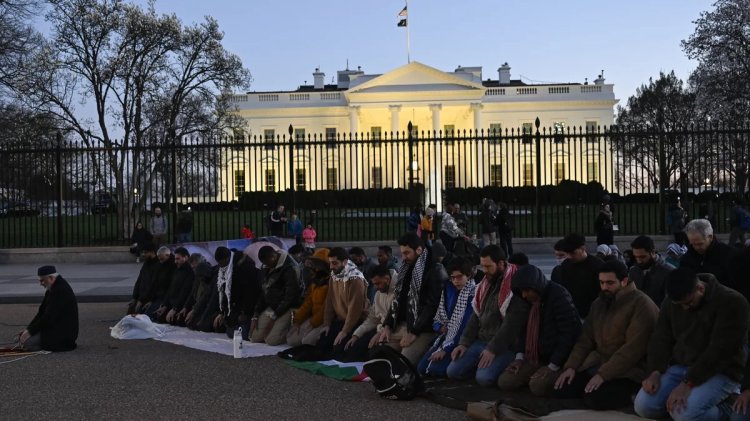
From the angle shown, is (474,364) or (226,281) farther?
(226,281)

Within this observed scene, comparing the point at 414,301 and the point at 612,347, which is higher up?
the point at 414,301

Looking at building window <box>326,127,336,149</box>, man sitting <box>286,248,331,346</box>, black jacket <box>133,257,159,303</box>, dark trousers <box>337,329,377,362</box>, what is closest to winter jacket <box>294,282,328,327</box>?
man sitting <box>286,248,331,346</box>

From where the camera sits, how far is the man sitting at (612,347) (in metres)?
6.35

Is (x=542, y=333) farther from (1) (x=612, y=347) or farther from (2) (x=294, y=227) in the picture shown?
(2) (x=294, y=227)

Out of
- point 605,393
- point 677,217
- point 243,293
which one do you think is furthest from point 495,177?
point 605,393

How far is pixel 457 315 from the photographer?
25.7ft

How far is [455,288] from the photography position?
317 inches

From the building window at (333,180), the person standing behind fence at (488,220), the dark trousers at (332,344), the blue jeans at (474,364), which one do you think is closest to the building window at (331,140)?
the building window at (333,180)

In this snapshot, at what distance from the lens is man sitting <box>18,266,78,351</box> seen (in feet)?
31.2

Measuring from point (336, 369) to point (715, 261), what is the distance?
3.70 m

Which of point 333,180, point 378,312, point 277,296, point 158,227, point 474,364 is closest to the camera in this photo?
point 474,364

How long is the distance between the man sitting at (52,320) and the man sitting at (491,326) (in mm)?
4750

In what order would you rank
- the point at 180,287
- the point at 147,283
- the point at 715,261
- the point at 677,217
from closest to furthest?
the point at 715,261
the point at 180,287
the point at 147,283
the point at 677,217

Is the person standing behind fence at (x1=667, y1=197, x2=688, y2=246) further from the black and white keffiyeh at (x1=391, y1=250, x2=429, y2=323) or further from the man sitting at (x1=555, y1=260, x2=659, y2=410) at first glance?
the man sitting at (x1=555, y1=260, x2=659, y2=410)
